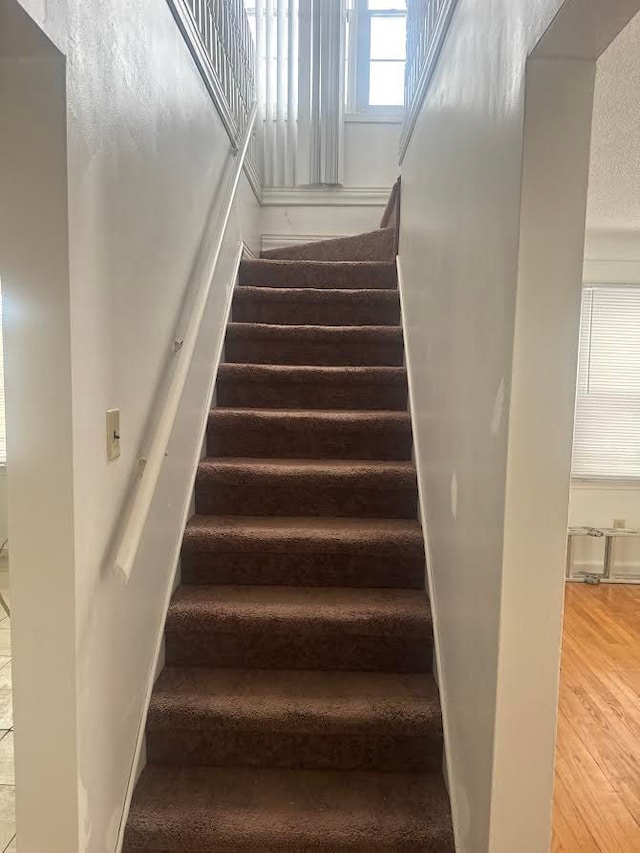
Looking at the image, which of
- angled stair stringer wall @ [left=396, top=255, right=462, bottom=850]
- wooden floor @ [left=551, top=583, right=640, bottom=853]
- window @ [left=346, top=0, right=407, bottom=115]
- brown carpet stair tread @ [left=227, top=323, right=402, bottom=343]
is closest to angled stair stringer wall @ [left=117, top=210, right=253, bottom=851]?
brown carpet stair tread @ [left=227, top=323, right=402, bottom=343]

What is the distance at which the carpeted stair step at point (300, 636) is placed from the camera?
182 cm

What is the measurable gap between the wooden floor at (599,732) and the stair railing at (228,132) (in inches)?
65.8

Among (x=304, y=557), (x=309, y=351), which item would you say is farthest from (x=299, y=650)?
(x=309, y=351)

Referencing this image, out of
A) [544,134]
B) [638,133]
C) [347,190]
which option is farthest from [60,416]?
[347,190]

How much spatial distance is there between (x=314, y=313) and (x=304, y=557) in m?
1.43

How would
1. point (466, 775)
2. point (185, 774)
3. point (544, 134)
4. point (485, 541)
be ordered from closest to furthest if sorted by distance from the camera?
point (544, 134)
point (485, 541)
point (466, 775)
point (185, 774)

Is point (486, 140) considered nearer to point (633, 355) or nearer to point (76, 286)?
point (76, 286)

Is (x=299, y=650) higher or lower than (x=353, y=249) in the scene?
lower

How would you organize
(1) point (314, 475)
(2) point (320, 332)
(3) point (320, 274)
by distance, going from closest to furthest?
(1) point (314, 475)
(2) point (320, 332)
(3) point (320, 274)

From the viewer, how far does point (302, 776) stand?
1634 mm

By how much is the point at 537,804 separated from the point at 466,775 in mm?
251

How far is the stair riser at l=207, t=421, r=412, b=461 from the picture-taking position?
2.43 meters

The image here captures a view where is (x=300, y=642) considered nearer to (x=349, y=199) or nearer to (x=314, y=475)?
(x=314, y=475)

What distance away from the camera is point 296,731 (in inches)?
63.9
